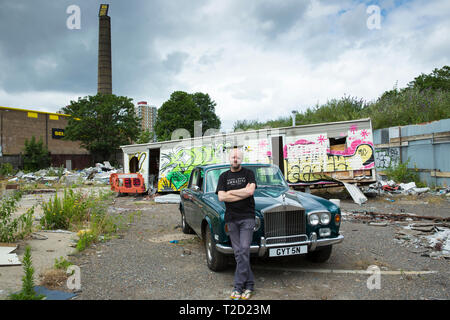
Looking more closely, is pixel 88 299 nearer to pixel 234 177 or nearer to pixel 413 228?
pixel 234 177

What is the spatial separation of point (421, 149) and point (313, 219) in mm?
11443

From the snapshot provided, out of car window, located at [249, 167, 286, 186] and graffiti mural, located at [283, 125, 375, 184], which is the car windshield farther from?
graffiti mural, located at [283, 125, 375, 184]

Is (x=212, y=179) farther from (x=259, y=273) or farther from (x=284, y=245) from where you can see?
(x=284, y=245)

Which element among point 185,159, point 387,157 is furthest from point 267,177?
point 387,157

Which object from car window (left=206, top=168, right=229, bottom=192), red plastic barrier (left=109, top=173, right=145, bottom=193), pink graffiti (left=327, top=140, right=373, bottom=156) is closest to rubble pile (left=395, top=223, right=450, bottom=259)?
car window (left=206, top=168, right=229, bottom=192)

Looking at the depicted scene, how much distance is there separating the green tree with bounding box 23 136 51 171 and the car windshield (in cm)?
3127

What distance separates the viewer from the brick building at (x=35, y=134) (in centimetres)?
3409

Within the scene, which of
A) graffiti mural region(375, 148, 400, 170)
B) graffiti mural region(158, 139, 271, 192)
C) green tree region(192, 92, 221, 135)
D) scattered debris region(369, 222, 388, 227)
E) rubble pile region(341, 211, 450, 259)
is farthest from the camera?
green tree region(192, 92, 221, 135)

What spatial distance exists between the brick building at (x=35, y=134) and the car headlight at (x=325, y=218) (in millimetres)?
33950

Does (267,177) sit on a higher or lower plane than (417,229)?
higher

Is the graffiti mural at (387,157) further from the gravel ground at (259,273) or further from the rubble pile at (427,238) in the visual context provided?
the gravel ground at (259,273)

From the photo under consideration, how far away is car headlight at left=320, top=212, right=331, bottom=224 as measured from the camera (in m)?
4.30

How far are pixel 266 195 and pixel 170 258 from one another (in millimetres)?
2018

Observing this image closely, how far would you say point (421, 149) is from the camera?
1316 centimetres
